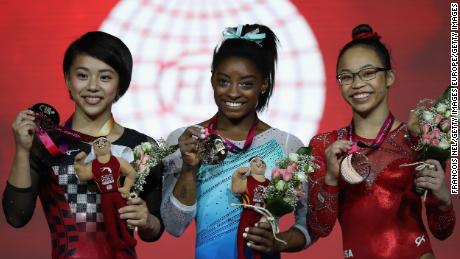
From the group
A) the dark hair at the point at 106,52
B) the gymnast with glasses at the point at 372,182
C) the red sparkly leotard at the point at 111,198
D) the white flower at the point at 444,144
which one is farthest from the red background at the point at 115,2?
the red sparkly leotard at the point at 111,198

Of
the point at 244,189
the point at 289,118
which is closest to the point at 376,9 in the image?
the point at 289,118

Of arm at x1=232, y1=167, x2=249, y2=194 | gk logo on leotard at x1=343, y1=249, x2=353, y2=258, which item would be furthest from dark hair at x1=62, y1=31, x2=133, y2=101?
gk logo on leotard at x1=343, y1=249, x2=353, y2=258

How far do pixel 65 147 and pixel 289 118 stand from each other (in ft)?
5.70

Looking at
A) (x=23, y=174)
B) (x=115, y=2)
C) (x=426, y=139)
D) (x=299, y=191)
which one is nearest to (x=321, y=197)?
(x=299, y=191)

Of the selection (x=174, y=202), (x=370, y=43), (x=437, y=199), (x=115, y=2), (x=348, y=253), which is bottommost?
(x=348, y=253)

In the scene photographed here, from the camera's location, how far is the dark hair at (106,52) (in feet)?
13.8

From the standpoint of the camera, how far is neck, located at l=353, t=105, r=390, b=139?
4223 millimetres

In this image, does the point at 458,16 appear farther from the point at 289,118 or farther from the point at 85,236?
the point at 85,236

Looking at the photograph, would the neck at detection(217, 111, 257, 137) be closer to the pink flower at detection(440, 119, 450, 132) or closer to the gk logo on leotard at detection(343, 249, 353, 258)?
the gk logo on leotard at detection(343, 249, 353, 258)

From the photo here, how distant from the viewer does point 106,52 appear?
4199 mm

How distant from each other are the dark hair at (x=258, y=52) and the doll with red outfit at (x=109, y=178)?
660 mm

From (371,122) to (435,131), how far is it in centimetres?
33

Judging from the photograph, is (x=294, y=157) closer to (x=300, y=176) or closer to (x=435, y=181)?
(x=300, y=176)

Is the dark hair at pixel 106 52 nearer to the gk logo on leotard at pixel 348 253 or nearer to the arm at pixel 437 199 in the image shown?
the gk logo on leotard at pixel 348 253
